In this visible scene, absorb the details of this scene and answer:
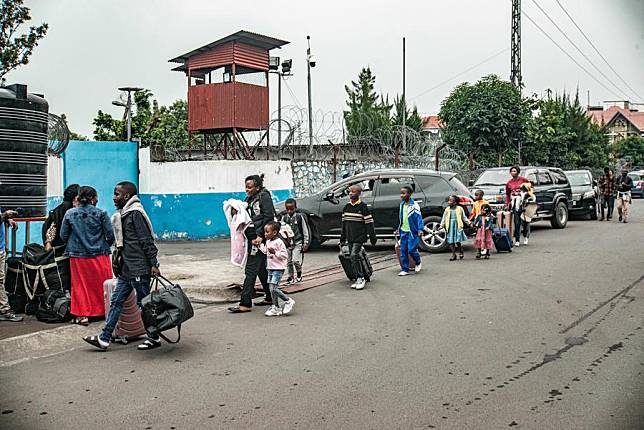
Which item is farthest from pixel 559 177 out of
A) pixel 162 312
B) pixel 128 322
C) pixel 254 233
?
pixel 162 312

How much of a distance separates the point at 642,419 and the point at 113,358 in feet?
14.7

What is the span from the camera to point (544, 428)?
463 cm

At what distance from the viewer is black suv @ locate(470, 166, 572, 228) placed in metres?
18.7

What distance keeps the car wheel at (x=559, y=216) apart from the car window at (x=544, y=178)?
66cm

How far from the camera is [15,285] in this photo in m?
8.46

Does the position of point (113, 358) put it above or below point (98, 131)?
below

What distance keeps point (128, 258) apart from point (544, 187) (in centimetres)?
1437

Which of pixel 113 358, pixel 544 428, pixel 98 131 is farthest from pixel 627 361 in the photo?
pixel 98 131

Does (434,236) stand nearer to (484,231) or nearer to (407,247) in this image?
(484,231)

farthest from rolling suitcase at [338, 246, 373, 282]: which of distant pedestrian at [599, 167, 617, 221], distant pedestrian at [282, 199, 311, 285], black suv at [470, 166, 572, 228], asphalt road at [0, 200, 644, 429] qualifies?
distant pedestrian at [599, 167, 617, 221]

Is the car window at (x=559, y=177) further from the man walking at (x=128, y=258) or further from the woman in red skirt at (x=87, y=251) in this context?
the man walking at (x=128, y=258)

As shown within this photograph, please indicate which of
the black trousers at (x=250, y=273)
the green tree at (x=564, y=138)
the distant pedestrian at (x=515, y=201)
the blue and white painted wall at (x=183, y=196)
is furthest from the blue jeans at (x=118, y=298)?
the green tree at (x=564, y=138)

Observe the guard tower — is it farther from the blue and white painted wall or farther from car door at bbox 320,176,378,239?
car door at bbox 320,176,378,239

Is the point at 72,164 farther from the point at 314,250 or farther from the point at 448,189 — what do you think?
the point at 448,189
